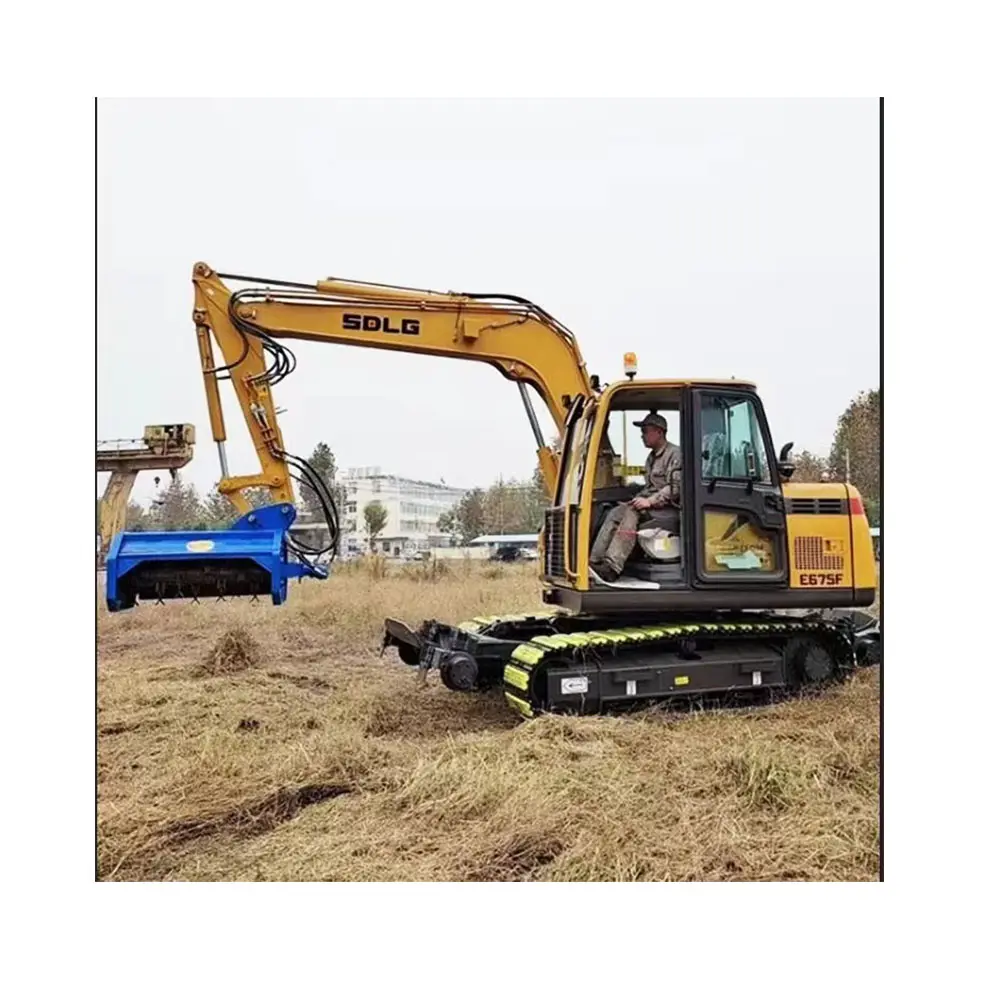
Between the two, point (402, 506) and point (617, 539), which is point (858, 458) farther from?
point (402, 506)

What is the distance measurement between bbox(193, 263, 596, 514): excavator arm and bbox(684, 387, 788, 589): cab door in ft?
3.15

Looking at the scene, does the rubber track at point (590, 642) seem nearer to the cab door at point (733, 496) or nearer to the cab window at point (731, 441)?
the cab door at point (733, 496)

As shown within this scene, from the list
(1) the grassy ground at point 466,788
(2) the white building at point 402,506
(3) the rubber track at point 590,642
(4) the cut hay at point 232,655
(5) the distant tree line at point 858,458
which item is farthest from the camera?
(2) the white building at point 402,506

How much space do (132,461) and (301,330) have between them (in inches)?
60.9

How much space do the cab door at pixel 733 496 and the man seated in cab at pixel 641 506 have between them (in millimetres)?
182

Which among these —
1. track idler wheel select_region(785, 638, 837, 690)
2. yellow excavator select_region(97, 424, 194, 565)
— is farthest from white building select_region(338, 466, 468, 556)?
track idler wheel select_region(785, 638, 837, 690)

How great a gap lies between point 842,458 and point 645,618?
5.94ft

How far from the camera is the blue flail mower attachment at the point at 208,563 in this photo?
6066mm

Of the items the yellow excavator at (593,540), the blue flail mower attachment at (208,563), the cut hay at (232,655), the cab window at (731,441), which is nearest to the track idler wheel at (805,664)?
the yellow excavator at (593,540)

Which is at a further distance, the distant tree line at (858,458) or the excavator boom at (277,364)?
the excavator boom at (277,364)

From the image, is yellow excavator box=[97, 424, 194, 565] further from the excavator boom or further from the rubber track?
the rubber track

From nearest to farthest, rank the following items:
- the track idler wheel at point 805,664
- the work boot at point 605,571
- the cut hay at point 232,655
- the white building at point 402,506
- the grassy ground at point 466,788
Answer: the grassy ground at point 466,788, the work boot at point 605,571, the track idler wheel at point 805,664, the cut hay at point 232,655, the white building at point 402,506

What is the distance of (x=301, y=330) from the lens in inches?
254

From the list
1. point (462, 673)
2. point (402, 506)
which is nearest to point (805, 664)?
point (462, 673)
